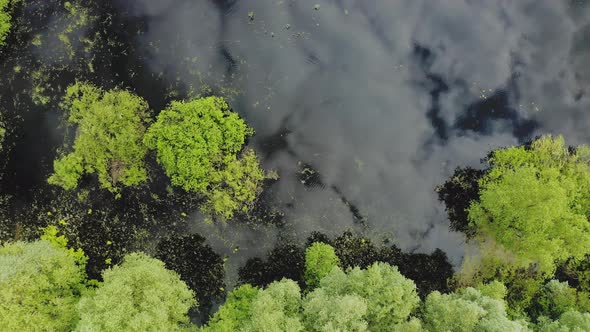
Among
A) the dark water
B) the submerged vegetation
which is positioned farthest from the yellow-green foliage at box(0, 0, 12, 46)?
the dark water

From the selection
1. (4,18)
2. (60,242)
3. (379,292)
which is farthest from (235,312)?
(4,18)

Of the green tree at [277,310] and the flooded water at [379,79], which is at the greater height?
the flooded water at [379,79]

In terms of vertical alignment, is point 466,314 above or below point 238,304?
→ below

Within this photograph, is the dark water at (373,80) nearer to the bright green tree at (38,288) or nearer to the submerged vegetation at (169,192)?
the submerged vegetation at (169,192)

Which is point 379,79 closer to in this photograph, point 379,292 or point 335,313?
point 379,292

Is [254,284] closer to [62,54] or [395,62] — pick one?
[395,62]

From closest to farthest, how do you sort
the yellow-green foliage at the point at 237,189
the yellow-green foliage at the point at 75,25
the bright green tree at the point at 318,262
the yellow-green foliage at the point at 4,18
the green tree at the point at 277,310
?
the green tree at the point at 277,310, the bright green tree at the point at 318,262, the yellow-green foliage at the point at 237,189, the yellow-green foliage at the point at 4,18, the yellow-green foliage at the point at 75,25

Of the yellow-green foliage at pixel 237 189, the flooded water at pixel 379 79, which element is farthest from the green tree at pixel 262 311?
the flooded water at pixel 379 79
